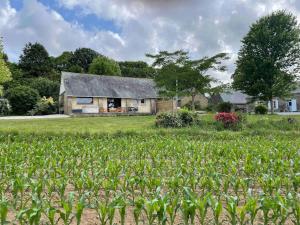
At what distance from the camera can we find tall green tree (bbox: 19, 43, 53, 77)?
53781 millimetres

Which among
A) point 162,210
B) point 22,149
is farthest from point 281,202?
point 22,149

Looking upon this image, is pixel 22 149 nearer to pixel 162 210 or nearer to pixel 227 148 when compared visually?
pixel 227 148

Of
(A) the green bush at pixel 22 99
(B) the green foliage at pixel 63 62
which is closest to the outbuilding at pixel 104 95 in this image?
(A) the green bush at pixel 22 99

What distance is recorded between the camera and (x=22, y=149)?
29.4ft

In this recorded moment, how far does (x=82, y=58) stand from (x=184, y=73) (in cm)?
3805

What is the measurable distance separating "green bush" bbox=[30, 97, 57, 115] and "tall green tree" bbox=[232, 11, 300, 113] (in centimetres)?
2111

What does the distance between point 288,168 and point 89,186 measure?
3870mm

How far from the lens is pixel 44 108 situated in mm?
36250

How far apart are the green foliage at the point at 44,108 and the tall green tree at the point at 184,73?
14.9 meters

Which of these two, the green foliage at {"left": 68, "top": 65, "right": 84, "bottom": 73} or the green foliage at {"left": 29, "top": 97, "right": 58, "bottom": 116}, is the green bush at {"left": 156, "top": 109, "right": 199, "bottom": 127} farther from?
the green foliage at {"left": 68, "top": 65, "right": 84, "bottom": 73}

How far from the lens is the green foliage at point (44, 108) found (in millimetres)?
35828

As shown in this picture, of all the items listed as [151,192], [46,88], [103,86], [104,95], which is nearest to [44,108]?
[46,88]

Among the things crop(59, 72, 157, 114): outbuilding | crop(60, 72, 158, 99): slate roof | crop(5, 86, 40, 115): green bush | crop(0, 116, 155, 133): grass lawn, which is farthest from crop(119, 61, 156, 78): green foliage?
crop(0, 116, 155, 133): grass lawn

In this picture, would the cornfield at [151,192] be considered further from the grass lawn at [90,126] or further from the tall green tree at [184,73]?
the tall green tree at [184,73]
